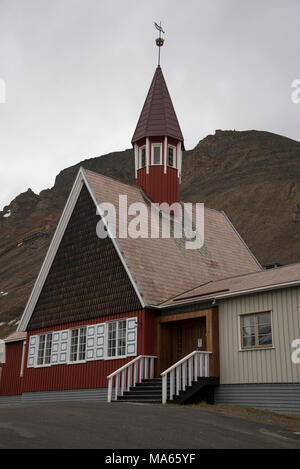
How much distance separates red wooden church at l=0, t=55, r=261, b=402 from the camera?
18.0 meters

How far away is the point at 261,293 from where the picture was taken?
1633 cm

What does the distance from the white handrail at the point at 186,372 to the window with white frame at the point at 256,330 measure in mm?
1302

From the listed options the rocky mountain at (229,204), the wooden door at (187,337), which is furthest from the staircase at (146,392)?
the rocky mountain at (229,204)

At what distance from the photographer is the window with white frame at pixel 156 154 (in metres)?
26.1

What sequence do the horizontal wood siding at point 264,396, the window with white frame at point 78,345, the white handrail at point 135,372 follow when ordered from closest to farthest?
the horizontal wood siding at point 264,396 → the white handrail at point 135,372 → the window with white frame at point 78,345

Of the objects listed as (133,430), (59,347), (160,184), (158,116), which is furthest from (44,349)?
(133,430)

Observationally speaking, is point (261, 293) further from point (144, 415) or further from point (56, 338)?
point (56, 338)

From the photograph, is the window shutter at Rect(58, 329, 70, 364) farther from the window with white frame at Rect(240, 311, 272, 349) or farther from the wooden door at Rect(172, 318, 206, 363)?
the window with white frame at Rect(240, 311, 272, 349)

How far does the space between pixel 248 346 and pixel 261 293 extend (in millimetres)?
1628

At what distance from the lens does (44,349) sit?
75.3 ft

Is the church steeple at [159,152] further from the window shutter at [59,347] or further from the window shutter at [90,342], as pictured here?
the window shutter at [59,347]

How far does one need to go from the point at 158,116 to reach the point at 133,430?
1922 centimetres
